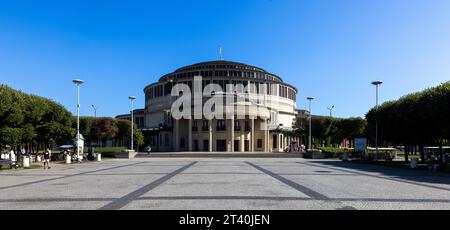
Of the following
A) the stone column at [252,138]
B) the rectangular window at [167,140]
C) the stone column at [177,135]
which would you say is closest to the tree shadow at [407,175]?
the stone column at [252,138]

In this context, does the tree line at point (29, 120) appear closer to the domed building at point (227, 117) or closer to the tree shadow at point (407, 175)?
the domed building at point (227, 117)

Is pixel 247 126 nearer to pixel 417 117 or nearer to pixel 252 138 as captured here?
pixel 252 138

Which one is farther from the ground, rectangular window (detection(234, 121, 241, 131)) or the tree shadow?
rectangular window (detection(234, 121, 241, 131))

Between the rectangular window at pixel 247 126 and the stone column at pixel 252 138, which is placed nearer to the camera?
the stone column at pixel 252 138

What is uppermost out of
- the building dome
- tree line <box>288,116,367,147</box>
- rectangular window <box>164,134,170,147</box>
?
the building dome

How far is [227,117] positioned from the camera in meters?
73.2

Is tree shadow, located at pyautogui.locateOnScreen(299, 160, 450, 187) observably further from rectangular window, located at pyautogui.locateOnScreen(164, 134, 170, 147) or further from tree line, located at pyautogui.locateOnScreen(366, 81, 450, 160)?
rectangular window, located at pyautogui.locateOnScreen(164, 134, 170, 147)

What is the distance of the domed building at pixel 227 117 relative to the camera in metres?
75.5

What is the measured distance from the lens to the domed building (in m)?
75.5

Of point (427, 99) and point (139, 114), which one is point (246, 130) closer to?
point (427, 99)

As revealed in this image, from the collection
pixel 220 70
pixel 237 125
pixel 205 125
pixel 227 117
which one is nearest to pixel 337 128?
pixel 237 125

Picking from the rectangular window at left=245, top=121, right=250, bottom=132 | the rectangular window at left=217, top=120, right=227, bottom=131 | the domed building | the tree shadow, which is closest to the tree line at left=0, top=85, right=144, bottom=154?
the domed building
